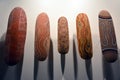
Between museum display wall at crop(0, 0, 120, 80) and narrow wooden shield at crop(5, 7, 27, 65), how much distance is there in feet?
0.27

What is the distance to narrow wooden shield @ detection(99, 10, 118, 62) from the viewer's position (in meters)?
0.98

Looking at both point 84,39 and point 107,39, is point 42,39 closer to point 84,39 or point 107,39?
point 84,39

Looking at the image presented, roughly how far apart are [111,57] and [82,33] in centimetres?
19

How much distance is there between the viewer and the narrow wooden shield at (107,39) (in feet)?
3.23

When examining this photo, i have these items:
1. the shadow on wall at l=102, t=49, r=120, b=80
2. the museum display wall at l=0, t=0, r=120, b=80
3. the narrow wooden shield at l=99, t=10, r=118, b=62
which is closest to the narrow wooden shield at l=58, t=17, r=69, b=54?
the museum display wall at l=0, t=0, r=120, b=80

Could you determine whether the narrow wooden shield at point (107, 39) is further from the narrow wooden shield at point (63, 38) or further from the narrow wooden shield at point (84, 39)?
the narrow wooden shield at point (63, 38)

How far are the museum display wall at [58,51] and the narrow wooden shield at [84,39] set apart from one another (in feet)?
0.07

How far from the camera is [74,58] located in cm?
113

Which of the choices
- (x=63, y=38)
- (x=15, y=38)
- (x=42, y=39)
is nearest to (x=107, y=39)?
(x=63, y=38)

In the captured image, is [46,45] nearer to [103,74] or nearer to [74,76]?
[74,76]

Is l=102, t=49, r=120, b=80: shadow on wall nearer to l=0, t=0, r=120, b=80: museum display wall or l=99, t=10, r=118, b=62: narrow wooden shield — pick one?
l=0, t=0, r=120, b=80: museum display wall

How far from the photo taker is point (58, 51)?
3.37ft

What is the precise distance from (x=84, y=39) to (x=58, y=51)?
0.50ft

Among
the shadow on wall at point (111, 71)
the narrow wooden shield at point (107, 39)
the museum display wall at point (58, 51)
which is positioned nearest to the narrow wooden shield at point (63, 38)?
the museum display wall at point (58, 51)
